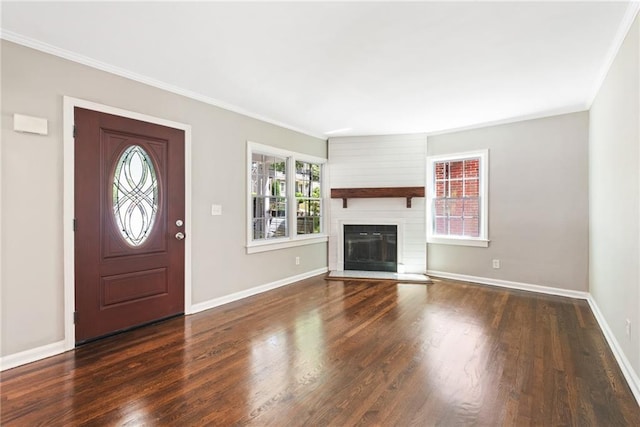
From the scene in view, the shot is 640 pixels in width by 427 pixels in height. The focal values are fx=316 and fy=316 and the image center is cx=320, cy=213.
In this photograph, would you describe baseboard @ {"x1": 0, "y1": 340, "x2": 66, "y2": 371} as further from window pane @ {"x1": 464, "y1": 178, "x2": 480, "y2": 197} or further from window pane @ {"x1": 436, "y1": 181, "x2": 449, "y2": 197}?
window pane @ {"x1": 464, "y1": 178, "x2": 480, "y2": 197}

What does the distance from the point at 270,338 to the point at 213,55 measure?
259cm

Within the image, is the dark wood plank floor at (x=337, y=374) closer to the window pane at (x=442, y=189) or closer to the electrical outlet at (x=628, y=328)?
the electrical outlet at (x=628, y=328)

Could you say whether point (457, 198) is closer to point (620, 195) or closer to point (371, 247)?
point (371, 247)

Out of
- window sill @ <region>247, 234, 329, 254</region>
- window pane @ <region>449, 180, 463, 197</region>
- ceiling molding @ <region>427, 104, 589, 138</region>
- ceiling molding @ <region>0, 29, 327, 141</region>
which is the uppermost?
ceiling molding @ <region>427, 104, 589, 138</region>

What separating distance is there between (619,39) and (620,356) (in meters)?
2.47

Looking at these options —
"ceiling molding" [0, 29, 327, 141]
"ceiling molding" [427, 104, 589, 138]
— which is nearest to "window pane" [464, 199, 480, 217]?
"ceiling molding" [427, 104, 589, 138]

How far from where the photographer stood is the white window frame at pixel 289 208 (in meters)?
4.35

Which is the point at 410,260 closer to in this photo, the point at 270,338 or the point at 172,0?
the point at 270,338

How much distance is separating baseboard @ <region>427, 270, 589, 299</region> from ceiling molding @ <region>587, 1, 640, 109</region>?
8.51 feet

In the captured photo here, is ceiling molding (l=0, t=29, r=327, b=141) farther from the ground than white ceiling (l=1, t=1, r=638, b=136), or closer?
closer

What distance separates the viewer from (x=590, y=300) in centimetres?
402

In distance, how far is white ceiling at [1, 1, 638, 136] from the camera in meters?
2.14

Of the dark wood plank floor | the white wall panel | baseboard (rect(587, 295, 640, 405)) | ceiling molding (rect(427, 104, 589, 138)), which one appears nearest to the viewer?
the dark wood plank floor

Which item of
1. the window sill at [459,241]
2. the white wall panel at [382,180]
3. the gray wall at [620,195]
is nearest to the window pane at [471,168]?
the white wall panel at [382,180]
